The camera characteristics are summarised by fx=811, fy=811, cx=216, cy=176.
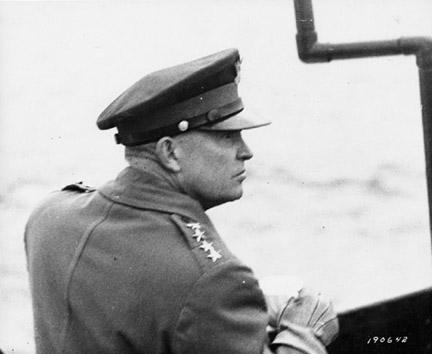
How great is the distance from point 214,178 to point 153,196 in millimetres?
157

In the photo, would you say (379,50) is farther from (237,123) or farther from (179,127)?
(179,127)

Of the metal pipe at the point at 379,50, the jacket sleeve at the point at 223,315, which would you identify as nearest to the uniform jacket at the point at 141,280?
the jacket sleeve at the point at 223,315

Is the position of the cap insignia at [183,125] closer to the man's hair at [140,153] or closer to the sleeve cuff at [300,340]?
the man's hair at [140,153]

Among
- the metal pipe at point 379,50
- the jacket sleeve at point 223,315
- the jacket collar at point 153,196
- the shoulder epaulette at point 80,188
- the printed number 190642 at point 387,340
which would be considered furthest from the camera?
the printed number 190642 at point 387,340

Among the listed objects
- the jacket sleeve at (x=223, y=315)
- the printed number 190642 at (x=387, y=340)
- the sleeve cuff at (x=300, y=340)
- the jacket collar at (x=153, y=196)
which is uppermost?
the jacket collar at (x=153, y=196)

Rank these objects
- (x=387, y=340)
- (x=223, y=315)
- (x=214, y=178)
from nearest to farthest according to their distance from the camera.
A: 1. (x=223, y=315)
2. (x=214, y=178)
3. (x=387, y=340)

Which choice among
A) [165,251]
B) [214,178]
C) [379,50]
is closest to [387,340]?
[379,50]

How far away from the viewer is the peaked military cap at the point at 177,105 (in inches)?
74.4

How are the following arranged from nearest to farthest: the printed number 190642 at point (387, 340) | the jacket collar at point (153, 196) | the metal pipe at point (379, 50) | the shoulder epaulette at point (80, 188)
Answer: the jacket collar at point (153, 196) < the shoulder epaulette at point (80, 188) < the metal pipe at point (379, 50) < the printed number 190642 at point (387, 340)

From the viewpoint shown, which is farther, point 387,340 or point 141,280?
point 387,340

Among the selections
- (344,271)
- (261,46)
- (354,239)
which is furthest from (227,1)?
(344,271)

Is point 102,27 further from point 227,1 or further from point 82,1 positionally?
point 227,1

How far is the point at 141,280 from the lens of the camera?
69.3 inches

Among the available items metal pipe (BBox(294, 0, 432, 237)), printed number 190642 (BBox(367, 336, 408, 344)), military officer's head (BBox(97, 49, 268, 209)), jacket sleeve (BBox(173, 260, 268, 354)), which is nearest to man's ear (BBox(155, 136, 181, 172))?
military officer's head (BBox(97, 49, 268, 209))
